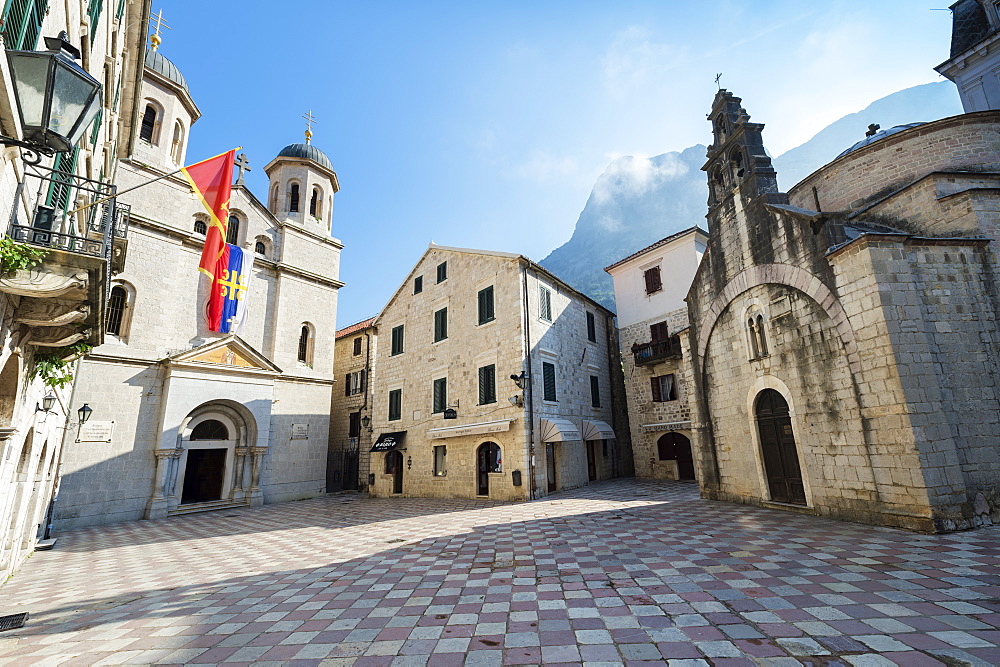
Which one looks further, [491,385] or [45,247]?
[491,385]

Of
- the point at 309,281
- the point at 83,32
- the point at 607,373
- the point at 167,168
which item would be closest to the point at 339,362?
the point at 309,281

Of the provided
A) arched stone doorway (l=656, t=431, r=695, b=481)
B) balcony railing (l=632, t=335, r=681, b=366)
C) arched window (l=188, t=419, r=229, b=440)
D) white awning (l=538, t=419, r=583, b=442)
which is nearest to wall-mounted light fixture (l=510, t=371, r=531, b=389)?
white awning (l=538, t=419, r=583, b=442)

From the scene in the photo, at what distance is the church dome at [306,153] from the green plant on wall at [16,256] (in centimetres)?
2093

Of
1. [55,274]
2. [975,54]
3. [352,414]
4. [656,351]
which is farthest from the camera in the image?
[352,414]

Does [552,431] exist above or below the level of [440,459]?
above

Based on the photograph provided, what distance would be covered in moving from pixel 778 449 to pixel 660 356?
30.8 ft

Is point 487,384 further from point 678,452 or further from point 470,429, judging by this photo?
point 678,452

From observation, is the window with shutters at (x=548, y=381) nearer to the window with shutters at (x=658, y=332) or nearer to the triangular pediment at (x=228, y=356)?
the window with shutters at (x=658, y=332)

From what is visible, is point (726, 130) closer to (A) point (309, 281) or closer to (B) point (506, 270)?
(B) point (506, 270)

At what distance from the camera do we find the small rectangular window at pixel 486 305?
17250mm

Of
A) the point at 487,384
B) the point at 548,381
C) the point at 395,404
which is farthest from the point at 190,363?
the point at 548,381

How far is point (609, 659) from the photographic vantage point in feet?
11.3

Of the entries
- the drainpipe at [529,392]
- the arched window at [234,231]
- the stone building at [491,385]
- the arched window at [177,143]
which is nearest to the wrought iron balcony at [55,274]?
the stone building at [491,385]

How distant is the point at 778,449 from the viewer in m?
10.3
